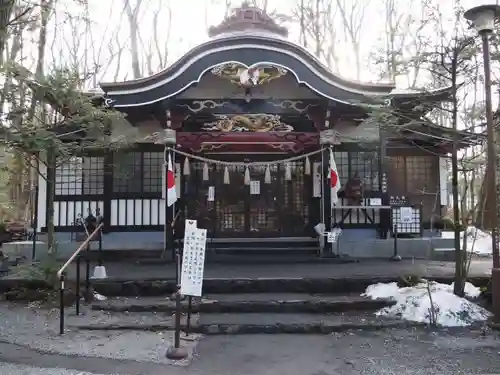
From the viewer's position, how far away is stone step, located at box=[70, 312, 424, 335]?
7031mm

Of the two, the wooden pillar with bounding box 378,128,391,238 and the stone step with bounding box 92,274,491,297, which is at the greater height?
the wooden pillar with bounding box 378,128,391,238

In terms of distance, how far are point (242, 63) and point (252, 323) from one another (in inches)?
237

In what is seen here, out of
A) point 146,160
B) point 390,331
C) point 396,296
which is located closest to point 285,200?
point 146,160

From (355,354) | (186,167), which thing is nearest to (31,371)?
(355,354)

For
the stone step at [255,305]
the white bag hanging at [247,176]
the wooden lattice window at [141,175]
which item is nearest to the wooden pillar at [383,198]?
the white bag hanging at [247,176]

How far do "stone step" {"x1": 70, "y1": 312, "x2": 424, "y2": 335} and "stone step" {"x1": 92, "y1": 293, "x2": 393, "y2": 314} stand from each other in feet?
0.49

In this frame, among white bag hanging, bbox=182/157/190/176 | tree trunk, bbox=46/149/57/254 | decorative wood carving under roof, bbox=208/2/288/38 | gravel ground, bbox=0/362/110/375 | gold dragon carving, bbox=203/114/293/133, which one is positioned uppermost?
decorative wood carving under roof, bbox=208/2/288/38

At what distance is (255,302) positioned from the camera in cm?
789

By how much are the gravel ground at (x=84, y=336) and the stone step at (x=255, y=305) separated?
18 centimetres

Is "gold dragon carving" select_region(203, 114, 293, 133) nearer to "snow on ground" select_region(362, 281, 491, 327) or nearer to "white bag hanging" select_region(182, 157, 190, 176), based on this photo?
→ "white bag hanging" select_region(182, 157, 190, 176)

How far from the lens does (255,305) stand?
7.83 meters

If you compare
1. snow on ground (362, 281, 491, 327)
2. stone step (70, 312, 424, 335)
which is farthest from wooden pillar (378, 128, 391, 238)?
stone step (70, 312, 424, 335)

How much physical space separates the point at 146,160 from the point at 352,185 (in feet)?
19.0

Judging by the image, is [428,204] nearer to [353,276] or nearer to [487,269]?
[487,269]
